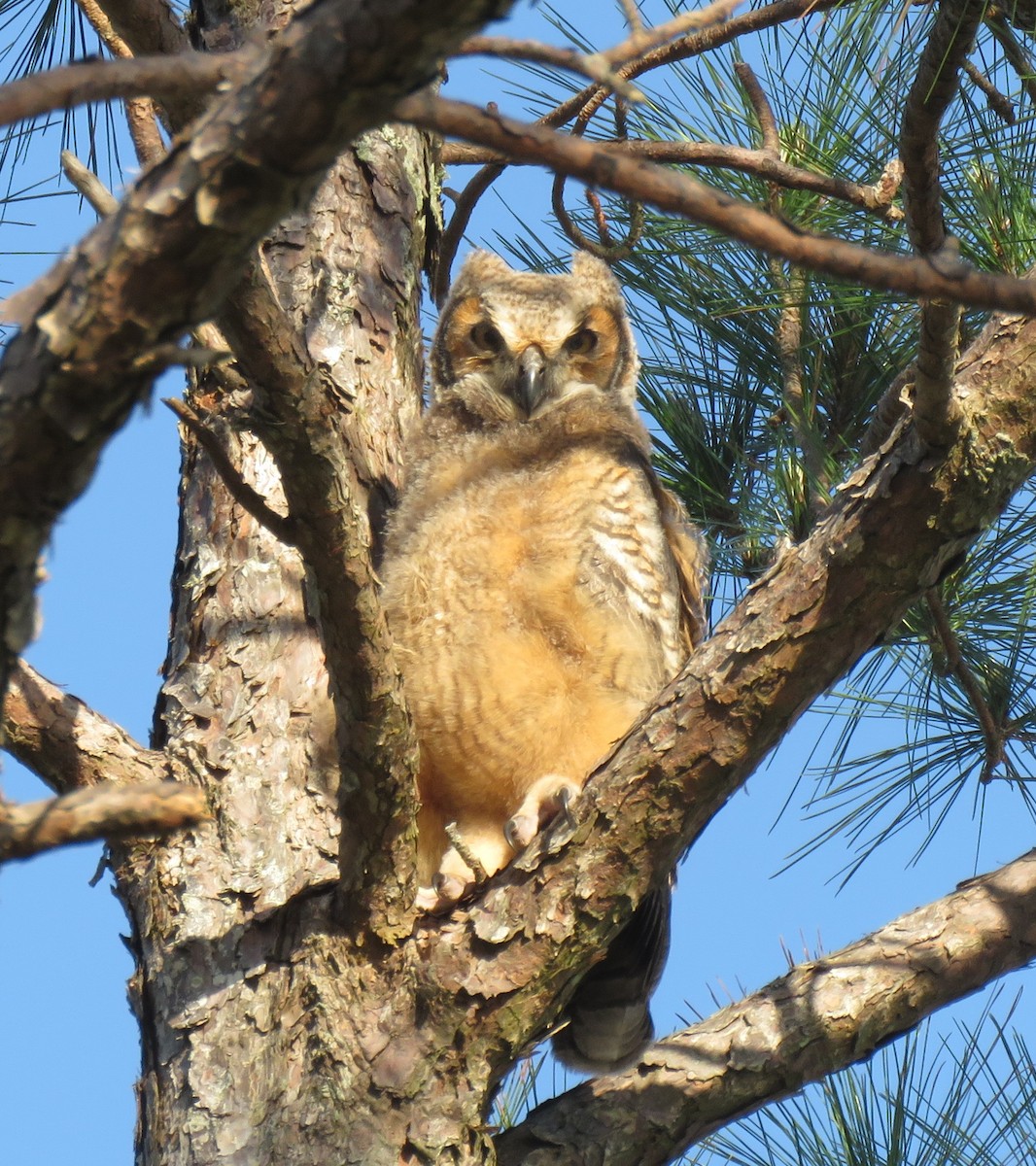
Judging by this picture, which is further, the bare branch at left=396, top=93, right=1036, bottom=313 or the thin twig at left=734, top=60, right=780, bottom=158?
the thin twig at left=734, top=60, right=780, bottom=158

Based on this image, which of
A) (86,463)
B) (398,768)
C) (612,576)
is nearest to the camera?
(86,463)

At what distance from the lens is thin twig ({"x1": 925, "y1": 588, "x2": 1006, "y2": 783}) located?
130 inches

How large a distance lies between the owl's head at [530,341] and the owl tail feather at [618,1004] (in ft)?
4.90

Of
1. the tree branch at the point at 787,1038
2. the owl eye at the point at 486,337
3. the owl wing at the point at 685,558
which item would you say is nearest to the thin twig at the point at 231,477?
the tree branch at the point at 787,1038

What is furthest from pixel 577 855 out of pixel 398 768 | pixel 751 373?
pixel 751 373

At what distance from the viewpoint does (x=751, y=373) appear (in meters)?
3.98

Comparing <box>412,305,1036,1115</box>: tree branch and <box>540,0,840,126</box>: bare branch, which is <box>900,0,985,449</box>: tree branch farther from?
<box>540,0,840,126</box>: bare branch

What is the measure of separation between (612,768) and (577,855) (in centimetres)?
17

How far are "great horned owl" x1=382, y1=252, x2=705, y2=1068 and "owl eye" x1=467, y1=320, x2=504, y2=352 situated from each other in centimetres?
37

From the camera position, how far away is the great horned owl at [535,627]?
113 inches

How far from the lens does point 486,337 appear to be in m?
3.93

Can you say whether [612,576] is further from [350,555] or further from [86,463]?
[86,463]

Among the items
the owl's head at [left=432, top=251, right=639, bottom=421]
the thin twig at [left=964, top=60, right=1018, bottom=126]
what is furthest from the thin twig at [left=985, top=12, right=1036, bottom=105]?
the owl's head at [left=432, top=251, right=639, bottom=421]

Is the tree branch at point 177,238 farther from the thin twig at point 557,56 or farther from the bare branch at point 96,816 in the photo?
the bare branch at point 96,816
